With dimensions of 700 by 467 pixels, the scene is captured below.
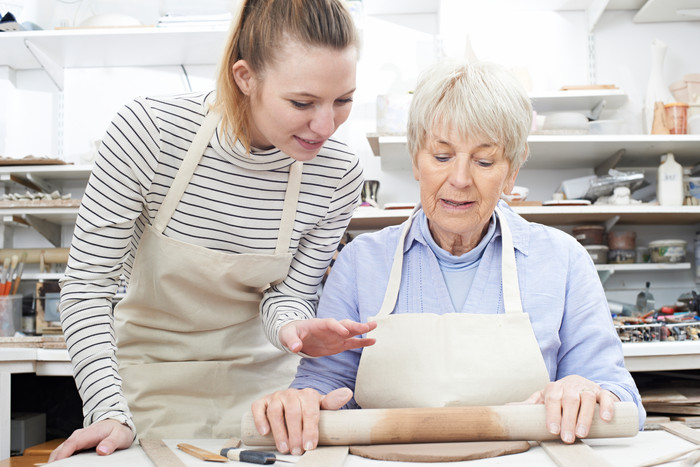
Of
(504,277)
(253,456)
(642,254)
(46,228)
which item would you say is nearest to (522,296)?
(504,277)

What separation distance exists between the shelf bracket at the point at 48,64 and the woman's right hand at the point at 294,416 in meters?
2.48

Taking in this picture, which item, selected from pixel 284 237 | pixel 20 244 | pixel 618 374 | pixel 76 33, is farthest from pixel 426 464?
pixel 20 244

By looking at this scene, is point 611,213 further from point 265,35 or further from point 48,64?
point 48,64

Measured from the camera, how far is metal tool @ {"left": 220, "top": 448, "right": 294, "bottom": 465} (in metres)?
0.93

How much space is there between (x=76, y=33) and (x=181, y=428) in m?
2.03

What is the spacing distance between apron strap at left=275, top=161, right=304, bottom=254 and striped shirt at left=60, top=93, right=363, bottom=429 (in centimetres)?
1

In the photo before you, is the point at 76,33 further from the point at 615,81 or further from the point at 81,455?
the point at 615,81

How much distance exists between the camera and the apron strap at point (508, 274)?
1253 mm

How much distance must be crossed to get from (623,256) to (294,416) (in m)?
2.23

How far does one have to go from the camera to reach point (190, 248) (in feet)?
4.44

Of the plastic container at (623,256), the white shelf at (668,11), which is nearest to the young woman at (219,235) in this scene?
the plastic container at (623,256)

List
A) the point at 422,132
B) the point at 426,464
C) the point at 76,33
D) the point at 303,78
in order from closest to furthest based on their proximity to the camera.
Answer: the point at 426,464
the point at 303,78
the point at 422,132
the point at 76,33

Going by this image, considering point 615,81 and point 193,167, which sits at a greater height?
point 615,81

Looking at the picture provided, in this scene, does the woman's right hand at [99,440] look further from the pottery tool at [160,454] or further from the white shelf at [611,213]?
the white shelf at [611,213]
